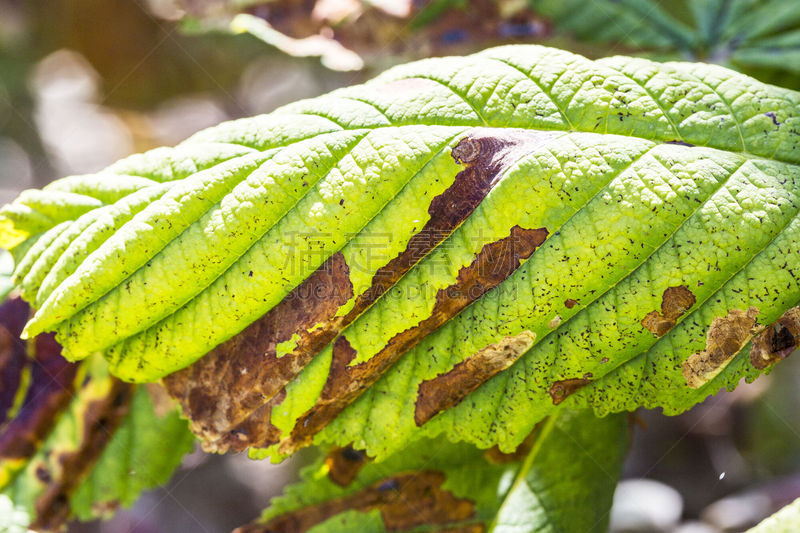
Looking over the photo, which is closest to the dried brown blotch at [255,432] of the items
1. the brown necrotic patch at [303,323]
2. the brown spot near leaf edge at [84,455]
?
the brown necrotic patch at [303,323]

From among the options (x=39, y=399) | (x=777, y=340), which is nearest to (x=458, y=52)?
(x=777, y=340)

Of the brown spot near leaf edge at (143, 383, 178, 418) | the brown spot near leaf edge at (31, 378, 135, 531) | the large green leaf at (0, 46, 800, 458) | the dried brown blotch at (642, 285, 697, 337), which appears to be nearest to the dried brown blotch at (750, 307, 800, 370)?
the large green leaf at (0, 46, 800, 458)

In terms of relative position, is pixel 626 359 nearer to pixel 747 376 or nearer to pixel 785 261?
pixel 747 376

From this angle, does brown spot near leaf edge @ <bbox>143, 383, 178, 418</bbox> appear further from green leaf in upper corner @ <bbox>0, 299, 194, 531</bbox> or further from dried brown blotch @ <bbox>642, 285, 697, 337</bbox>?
dried brown blotch @ <bbox>642, 285, 697, 337</bbox>

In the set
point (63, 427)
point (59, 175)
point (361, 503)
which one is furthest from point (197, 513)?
point (59, 175)

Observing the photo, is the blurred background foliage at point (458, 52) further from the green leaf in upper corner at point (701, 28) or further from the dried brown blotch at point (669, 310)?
the dried brown blotch at point (669, 310)
